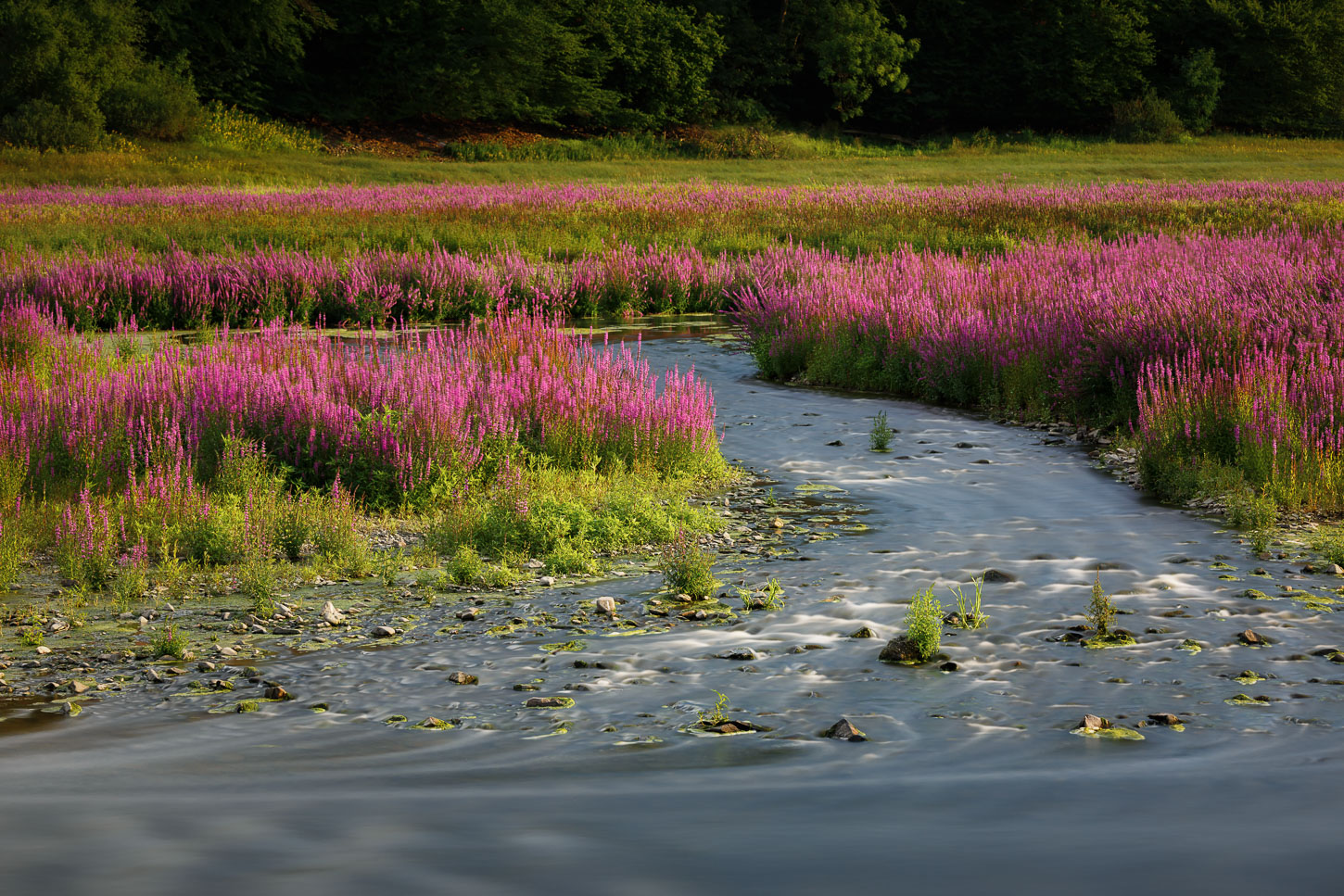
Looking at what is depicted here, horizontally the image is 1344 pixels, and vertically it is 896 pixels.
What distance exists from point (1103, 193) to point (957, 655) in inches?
1077

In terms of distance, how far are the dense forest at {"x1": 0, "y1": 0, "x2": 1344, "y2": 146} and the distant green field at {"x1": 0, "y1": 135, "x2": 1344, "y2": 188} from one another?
4325mm

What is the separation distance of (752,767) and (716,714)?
454 millimetres

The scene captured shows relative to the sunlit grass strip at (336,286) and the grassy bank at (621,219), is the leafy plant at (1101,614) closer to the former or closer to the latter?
the sunlit grass strip at (336,286)

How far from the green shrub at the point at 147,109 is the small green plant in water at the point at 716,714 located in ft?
159

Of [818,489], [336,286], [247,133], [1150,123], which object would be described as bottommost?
[818,489]

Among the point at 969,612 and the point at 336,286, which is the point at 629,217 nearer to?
the point at 336,286

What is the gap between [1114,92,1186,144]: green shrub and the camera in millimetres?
66625

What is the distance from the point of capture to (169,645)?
15.8ft

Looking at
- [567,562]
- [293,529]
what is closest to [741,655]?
[567,562]

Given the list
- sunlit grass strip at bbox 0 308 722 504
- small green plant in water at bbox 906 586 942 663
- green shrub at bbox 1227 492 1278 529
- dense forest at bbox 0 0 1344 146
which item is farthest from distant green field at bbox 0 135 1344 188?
small green plant in water at bbox 906 586 942 663

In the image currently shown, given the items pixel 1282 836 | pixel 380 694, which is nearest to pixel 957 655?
pixel 1282 836

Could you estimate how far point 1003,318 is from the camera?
11.4 metres

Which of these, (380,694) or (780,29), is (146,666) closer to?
(380,694)

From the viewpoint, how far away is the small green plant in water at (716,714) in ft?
13.3
